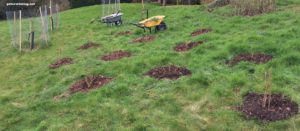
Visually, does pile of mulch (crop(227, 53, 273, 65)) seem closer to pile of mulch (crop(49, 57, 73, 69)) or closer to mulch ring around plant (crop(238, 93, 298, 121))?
mulch ring around plant (crop(238, 93, 298, 121))

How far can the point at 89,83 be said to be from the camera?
1212cm

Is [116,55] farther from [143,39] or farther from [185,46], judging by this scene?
[185,46]

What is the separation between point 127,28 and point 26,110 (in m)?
11.2

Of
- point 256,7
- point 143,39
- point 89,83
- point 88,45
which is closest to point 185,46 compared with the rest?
point 143,39

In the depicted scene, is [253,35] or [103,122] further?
[253,35]

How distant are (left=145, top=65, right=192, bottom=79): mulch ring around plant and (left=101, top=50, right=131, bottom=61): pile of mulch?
9.60 feet

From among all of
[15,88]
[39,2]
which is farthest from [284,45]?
[39,2]

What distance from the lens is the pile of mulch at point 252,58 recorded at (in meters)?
11.6

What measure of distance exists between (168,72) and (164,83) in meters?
0.86

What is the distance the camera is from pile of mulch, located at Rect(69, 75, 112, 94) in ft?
39.1

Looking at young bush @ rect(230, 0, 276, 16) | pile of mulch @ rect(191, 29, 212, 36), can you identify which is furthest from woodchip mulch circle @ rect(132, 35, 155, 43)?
young bush @ rect(230, 0, 276, 16)

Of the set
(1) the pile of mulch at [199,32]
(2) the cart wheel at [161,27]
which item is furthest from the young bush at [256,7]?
(2) the cart wheel at [161,27]

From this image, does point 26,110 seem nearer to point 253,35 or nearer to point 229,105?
point 229,105

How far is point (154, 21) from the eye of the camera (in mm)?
18156
